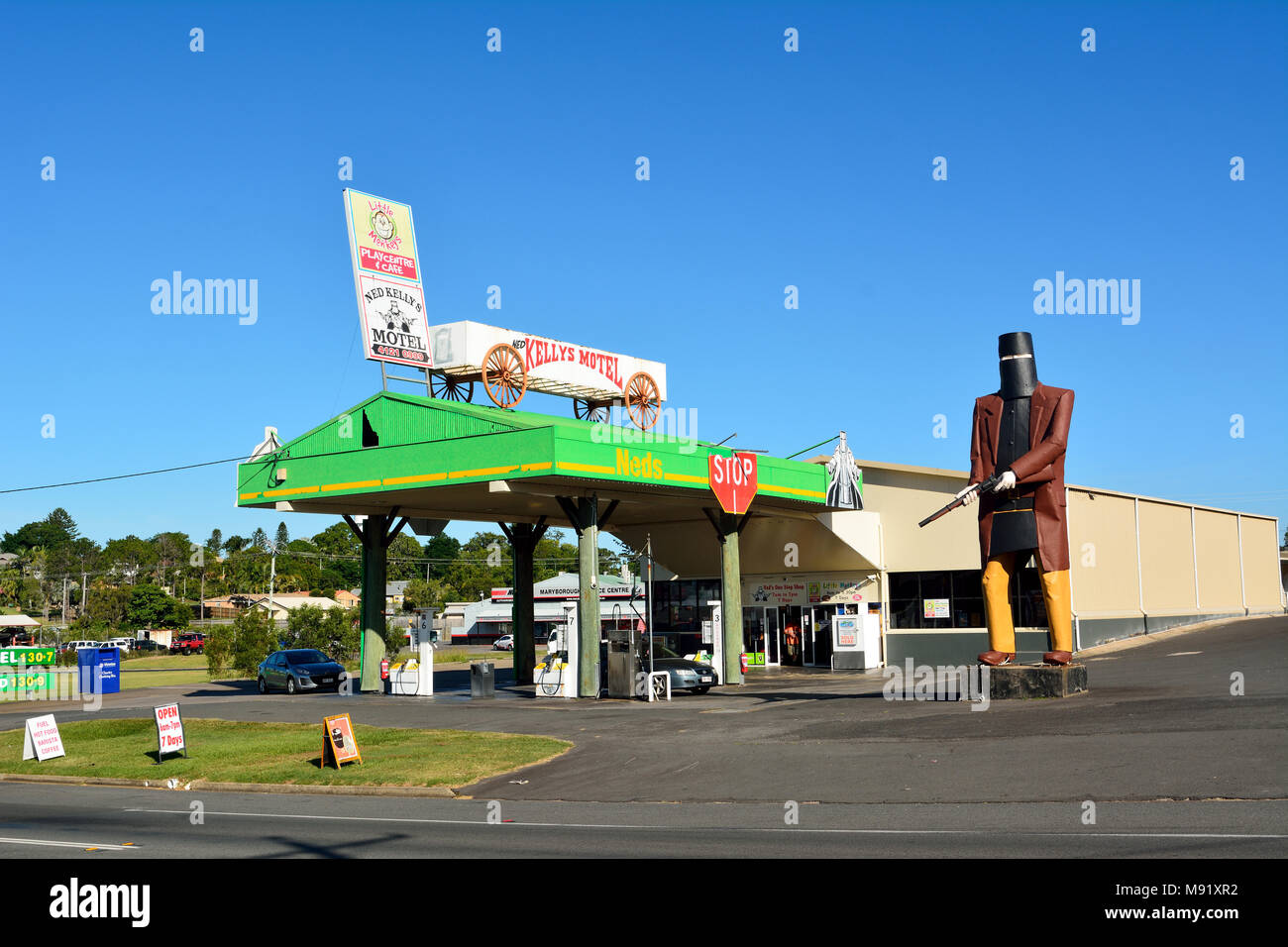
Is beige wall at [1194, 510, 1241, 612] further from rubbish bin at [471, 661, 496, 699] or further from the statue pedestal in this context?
rubbish bin at [471, 661, 496, 699]

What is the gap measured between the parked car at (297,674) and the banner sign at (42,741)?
1556 centimetres

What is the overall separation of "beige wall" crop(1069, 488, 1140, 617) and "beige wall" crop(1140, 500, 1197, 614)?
1131 mm

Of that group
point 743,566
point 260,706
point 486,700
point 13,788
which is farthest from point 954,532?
point 13,788

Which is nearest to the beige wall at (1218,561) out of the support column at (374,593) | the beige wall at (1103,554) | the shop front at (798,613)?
the beige wall at (1103,554)

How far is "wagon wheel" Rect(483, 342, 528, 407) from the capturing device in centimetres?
3691

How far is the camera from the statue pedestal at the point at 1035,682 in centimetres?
2162

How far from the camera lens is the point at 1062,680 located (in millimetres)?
21531

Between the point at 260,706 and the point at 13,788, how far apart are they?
11.8 meters

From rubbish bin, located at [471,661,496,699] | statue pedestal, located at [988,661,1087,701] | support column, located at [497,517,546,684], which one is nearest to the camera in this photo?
statue pedestal, located at [988,661,1087,701]

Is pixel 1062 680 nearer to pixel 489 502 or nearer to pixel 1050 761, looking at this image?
pixel 1050 761

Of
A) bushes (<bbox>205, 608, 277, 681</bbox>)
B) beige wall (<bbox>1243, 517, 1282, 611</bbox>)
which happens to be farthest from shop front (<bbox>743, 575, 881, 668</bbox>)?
bushes (<bbox>205, 608, 277, 681</bbox>)

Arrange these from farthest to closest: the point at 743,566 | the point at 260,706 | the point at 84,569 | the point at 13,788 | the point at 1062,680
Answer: the point at 84,569 < the point at 743,566 < the point at 260,706 < the point at 1062,680 < the point at 13,788

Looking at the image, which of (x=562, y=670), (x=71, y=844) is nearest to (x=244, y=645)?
(x=562, y=670)
